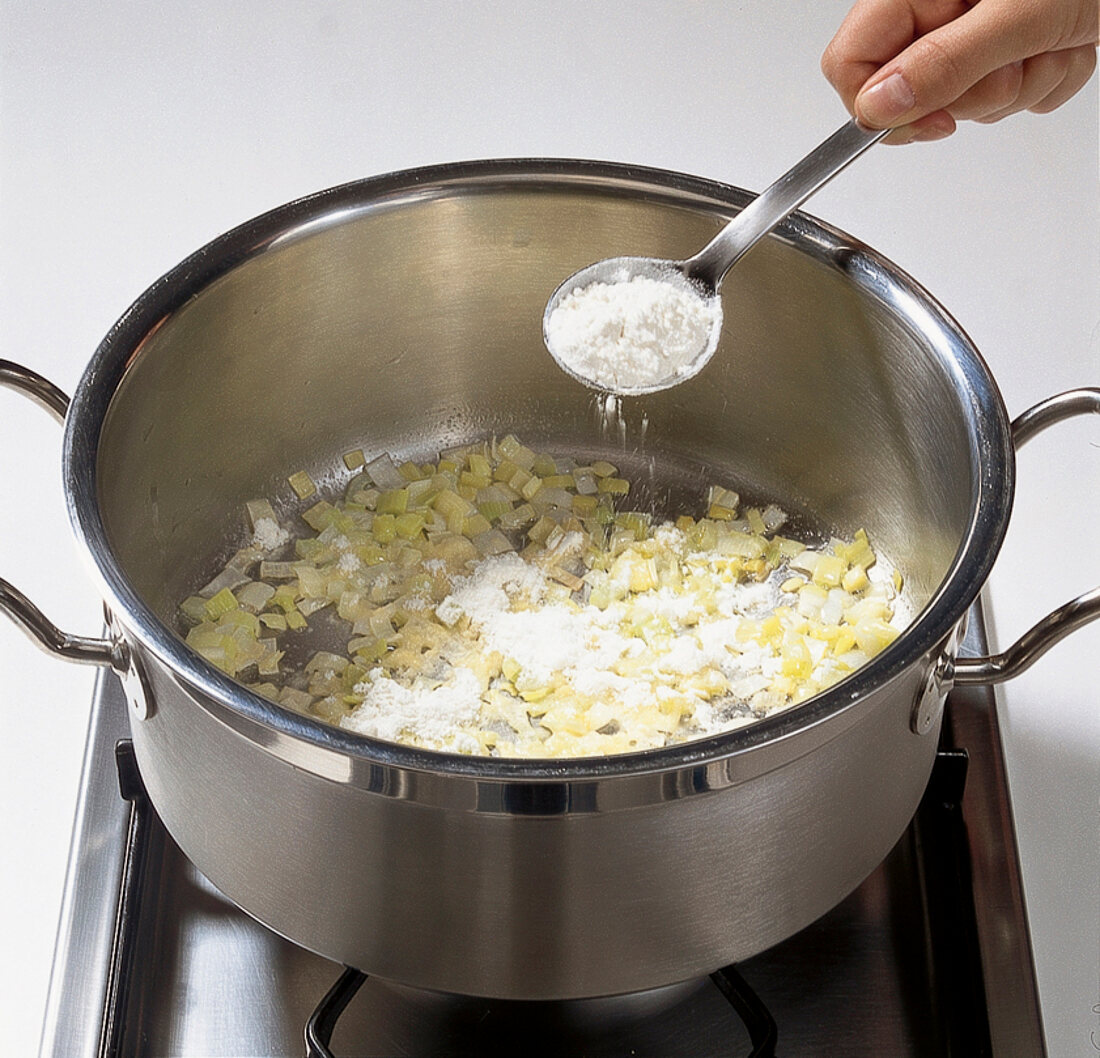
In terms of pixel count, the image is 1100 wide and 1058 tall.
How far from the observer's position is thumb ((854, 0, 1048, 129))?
2.52ft

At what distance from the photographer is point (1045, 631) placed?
695 millimetres

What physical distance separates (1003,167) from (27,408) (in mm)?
944

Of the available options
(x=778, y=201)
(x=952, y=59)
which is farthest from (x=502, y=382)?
(x=952, y=59)

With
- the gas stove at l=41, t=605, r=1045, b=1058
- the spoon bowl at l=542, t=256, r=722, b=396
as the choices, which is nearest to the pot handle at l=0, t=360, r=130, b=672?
the gas stove at l=41, t=605, r=1045, b=1058

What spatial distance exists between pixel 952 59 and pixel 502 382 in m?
0.43

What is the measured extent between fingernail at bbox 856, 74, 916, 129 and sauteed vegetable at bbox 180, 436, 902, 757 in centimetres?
30

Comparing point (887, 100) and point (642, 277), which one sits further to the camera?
point (642, 277)

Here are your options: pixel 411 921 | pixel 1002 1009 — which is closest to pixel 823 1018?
pixel 1002 1009

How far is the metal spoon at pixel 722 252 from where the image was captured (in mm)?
847

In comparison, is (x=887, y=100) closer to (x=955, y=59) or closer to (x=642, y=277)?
(x=955, y=59)

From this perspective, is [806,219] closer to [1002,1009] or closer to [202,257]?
[202,257]

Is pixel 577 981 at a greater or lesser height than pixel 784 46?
lesser

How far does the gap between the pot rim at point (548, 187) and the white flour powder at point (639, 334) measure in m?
0.06

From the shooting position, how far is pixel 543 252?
3.26ft
